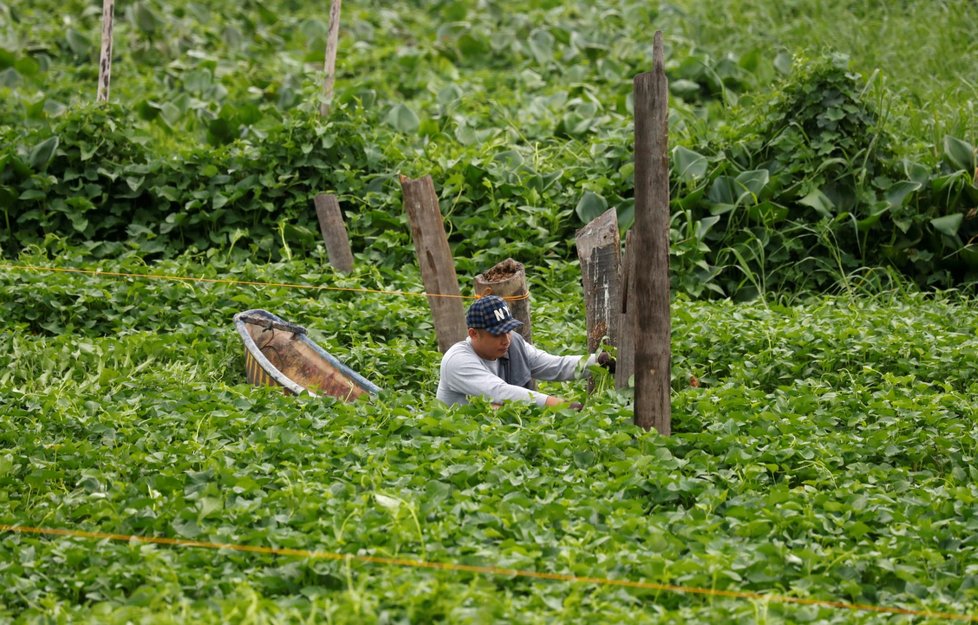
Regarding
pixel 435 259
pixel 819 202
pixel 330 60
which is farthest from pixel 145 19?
pixel 435 259

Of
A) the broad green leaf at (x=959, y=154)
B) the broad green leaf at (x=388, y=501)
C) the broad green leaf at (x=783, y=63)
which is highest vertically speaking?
the broad green leaf at (x=783, y=63)

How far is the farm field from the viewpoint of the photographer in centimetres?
471

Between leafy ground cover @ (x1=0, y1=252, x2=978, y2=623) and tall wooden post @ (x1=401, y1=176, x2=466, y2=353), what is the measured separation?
341mm

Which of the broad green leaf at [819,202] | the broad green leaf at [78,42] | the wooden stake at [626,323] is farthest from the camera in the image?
the broad green leaf at [78,42]

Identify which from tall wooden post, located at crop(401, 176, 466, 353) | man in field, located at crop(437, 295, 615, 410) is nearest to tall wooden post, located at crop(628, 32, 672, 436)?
man in field, located at crop(437, 295, 615, 410)

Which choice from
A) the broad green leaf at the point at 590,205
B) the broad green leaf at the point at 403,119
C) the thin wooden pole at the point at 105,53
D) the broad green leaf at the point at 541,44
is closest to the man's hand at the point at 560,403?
the broad green leaf at the point at 590,205

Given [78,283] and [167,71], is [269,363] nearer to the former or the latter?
[78,283]

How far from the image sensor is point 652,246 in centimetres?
573

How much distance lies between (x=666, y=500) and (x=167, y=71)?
9.92m

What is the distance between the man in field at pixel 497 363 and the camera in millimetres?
6473

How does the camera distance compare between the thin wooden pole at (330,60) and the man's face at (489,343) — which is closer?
the man's face at (489,343)

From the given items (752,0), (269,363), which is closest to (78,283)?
(269,363)

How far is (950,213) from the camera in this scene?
32.4 ft

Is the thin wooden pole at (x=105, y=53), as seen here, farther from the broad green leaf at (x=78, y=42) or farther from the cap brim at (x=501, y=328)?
the cap brim at (x=501, y=328)
